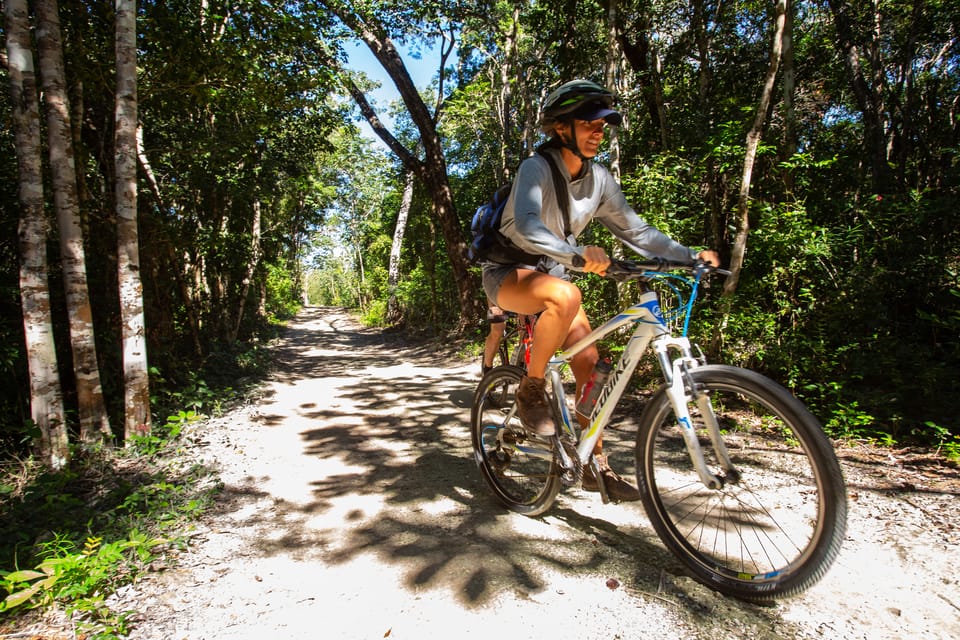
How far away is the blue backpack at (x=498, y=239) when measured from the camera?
2.40 meters

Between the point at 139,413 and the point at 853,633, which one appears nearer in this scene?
the point at 853,633

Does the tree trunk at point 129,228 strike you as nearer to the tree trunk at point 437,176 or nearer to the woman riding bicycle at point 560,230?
the woman riding bicycle at point 560,230

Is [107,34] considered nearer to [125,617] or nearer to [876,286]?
[125,617]

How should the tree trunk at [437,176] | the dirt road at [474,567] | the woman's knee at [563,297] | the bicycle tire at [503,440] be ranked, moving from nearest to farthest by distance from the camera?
the dirt road at [474,567] < the woman's knee at [563,297] < the bicycle tire at [503,440] < the tree trunk at [437,176]

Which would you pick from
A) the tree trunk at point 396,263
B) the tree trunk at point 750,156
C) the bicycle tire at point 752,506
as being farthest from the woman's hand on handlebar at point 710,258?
the tree trunk at point 396,263

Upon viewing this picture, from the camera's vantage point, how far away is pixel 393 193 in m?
19.5

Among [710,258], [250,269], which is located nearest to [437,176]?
[250,269]

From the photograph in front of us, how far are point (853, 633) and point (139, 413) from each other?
4.94 m

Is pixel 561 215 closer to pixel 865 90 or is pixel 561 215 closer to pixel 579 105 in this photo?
pixel 579 105

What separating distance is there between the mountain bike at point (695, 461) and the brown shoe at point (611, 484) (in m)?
0.04

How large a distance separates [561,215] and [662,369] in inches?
37.1

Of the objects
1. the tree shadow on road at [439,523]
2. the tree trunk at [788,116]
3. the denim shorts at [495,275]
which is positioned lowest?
the tree shadow on road at [439,523]

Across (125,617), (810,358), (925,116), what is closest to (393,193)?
(925,116)

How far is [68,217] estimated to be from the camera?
12.0 feet
